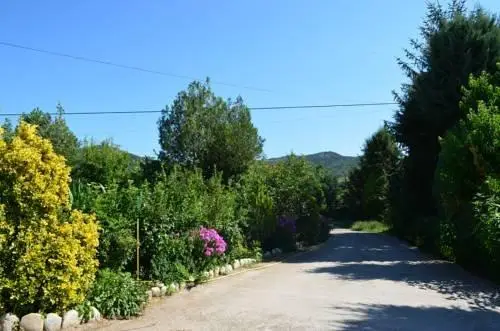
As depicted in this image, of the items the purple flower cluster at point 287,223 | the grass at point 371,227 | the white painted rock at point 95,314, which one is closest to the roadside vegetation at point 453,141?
the purple flower cluster at point 287,223

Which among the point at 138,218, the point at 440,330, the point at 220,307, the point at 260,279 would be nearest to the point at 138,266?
the point at 138,218

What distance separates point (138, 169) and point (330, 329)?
836 inches

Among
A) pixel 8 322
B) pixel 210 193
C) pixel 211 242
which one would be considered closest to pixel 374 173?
Result: pixel 210 193

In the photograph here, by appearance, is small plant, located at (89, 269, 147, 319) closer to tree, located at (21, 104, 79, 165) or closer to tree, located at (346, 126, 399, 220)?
tree, located at (21, 104, 79, 165)

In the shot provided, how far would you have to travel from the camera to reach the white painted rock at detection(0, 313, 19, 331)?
23.9ft

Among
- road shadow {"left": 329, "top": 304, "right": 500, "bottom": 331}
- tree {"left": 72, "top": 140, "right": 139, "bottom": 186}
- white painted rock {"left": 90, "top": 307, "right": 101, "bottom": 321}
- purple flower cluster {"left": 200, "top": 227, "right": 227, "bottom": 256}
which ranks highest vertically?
tree {"left": 72, "top": 140, "right": 139, "bottom": 186}

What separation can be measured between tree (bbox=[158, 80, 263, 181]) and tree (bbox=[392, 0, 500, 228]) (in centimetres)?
795

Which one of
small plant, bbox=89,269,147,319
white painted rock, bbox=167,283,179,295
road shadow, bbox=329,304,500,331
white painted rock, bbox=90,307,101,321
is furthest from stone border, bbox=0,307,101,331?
road shadow, bbox=329,304,500,331

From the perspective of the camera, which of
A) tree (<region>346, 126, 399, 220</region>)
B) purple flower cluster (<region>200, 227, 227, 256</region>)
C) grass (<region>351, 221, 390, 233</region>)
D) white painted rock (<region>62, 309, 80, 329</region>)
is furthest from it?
tree (<region>346, 126, 399, 220</region>)

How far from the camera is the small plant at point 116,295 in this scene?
8.54 metres

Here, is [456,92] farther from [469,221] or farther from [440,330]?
[440,330]

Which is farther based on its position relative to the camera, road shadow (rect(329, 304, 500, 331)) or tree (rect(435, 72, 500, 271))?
tree (rect(435, 72, 500, 271))

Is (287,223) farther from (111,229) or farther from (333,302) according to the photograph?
(111,229)

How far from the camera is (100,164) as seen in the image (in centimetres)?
2672
